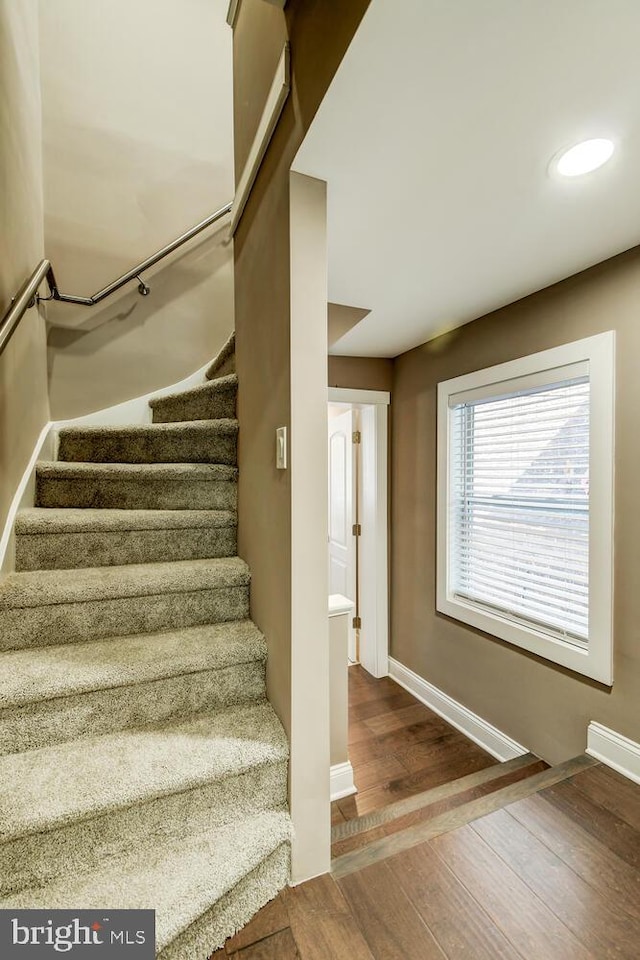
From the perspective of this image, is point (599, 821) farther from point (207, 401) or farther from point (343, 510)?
point (343, 510)

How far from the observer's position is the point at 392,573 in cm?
329

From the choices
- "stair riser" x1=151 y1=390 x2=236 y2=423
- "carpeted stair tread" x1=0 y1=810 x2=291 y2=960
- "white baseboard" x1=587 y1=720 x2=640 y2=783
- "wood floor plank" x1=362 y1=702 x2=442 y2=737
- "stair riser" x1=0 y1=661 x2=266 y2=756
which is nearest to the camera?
"carpeted stair tread" x1=0 y1=810 x2=291 y2=960

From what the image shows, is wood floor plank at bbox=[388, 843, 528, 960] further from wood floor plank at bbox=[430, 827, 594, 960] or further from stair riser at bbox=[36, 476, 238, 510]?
stair riser at bbox=[36, 476, 238, 510]

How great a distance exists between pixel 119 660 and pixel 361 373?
98.0 inches

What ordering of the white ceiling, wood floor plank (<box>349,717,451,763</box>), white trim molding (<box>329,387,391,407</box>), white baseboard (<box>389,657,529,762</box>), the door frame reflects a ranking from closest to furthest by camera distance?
the white ceiling < white baseboard (<box>389,657,529,762</box>) < wood floor plank (<box>349,717,451,763</box>) < white trim molding (<box>329,387,391,407</box>) < the door frame

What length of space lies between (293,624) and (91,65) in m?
3.24

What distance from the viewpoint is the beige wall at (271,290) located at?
1082 mm

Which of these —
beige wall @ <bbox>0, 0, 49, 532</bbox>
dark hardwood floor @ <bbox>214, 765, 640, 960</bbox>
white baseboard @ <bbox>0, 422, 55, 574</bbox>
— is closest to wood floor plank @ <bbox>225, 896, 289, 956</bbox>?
dark hardwood floor @ <bbox>214, 765, 640, 960</bbox>

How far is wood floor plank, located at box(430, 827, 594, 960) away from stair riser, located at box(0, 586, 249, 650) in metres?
1.01

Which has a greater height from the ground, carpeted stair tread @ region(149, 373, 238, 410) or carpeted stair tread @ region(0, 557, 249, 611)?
carpeted stair tread @ region(149, 373, 238, 410)

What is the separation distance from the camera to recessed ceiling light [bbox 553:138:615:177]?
1.16 meters

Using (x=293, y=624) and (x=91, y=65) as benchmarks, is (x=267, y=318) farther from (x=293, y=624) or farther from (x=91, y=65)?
(x=91, y=65)

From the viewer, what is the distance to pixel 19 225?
5.62 ft

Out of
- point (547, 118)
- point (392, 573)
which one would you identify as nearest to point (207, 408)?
point (547, 118)
